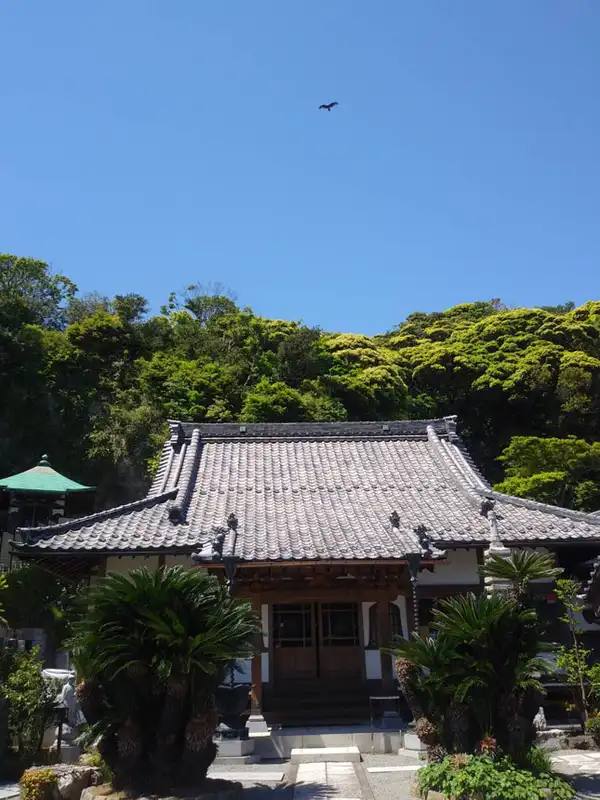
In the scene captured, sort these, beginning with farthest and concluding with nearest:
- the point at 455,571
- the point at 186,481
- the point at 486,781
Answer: the point at 186,481, the point at 455,571, the point at 486,781

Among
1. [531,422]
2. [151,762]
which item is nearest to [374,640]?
[151,762]

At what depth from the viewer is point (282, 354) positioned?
3638 cm

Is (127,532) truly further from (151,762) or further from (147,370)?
(147,370)

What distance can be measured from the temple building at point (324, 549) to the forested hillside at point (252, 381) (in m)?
12.4

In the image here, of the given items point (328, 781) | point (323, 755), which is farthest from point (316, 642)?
point (328, 781)

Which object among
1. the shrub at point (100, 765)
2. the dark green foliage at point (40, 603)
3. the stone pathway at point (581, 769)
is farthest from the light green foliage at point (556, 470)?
the shrub at point (100, 765)

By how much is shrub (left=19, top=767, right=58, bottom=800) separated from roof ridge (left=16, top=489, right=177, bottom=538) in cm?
536

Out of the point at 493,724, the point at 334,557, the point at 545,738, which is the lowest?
the point at 545,738

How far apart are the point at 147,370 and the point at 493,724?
1141 inches

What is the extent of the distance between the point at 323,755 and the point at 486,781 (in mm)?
4300

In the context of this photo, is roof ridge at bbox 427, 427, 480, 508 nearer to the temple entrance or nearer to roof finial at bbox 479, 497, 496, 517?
roof finial at bbox 479, 497, 496, 517

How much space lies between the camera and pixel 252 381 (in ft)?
113

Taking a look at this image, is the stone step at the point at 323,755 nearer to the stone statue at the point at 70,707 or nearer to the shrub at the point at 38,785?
the stone statue at the point at 70,707

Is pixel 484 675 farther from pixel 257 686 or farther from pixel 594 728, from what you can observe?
pixel 257 686
